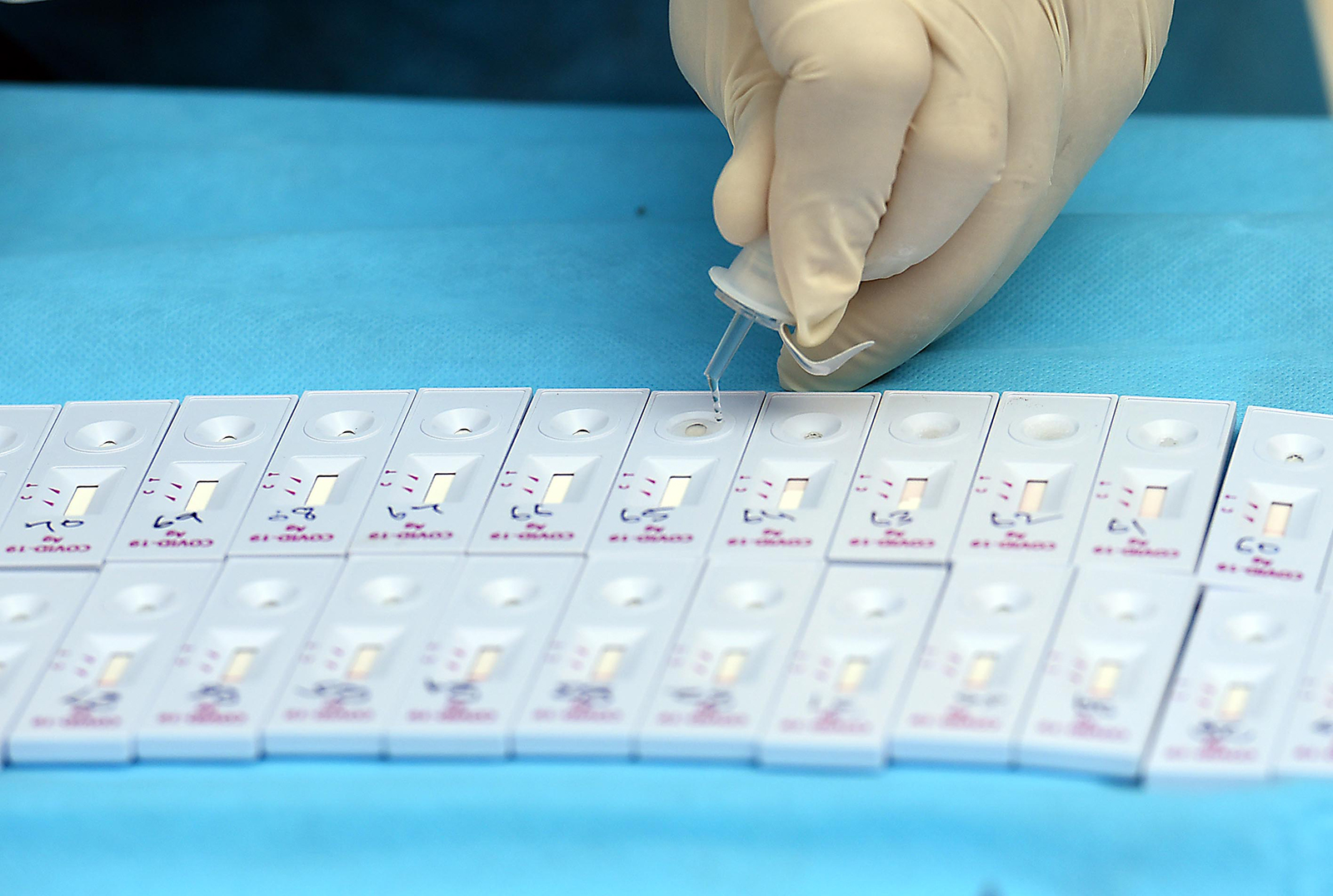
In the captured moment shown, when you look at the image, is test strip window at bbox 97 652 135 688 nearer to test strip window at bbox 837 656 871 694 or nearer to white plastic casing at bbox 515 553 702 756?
white plastic casing at bbox 515 553 702 756

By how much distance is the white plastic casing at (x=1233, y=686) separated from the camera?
702 millimetres

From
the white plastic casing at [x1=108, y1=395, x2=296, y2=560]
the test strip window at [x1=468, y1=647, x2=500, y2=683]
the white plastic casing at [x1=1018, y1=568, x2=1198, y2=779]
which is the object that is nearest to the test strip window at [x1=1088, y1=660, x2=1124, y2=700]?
the white plastic casing at [x1=1018, y1=568, x2=1198, y2=779]

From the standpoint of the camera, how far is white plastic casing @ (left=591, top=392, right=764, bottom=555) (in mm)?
873

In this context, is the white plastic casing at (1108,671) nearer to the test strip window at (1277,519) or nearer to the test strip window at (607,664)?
the test strip window at (1277,519)

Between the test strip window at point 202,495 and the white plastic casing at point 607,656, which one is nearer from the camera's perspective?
the white plastic casing at point 607,656

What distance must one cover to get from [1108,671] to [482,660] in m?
0.36

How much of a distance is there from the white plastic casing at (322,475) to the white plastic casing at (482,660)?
0.11 metres

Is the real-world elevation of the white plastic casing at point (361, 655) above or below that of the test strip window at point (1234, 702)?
below

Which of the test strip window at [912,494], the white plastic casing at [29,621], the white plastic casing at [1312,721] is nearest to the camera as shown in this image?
the white plastic casing at [1312,721]

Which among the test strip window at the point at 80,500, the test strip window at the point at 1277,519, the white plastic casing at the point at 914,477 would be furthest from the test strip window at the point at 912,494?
the test strip window at the point at 80,500

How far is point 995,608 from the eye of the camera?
81 centimetres

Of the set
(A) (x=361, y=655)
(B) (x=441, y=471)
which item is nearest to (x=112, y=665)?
(A) (x=361, y=655)

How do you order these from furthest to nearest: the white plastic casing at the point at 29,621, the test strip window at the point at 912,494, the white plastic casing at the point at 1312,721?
the test strip window at the point at 912,494
the white plastic casing at the point at 29,621
the white plastic casing at the point at 1312,721

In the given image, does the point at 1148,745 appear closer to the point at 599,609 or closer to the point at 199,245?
the point at 599,609
